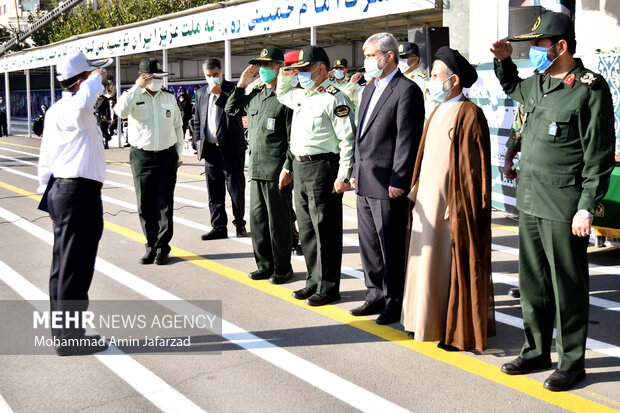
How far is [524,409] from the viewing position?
3.68m

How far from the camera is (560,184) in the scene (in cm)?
388

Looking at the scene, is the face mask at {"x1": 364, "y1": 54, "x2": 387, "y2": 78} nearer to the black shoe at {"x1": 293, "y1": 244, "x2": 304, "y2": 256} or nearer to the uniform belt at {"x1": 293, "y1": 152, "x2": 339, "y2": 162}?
the uniform belt at {"x1": 293, "y1": 152, "x2": 339, "y2": 162}

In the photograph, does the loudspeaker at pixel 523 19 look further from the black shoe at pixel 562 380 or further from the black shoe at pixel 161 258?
the black shoe at pixel 562 380

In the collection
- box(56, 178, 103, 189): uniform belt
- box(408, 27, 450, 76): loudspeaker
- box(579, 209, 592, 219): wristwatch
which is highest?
box(408, 27, 450, 76): loudspeaker

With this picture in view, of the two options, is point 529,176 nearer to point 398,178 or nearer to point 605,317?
point 398,178

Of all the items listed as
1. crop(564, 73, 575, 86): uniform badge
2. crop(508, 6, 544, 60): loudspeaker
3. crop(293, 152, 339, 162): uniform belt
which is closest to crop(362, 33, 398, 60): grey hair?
crop(293, 152, 339, 162): uniform belt

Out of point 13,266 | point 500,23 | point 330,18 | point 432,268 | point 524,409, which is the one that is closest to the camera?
point 524,409

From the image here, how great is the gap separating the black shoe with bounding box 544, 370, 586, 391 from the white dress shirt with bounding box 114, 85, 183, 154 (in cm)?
482

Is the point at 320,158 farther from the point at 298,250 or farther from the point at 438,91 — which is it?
the point at 298,250

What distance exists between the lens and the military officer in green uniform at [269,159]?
6242 millimetres

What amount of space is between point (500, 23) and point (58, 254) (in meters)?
10.2

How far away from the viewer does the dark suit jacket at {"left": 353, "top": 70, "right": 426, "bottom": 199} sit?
4922 mm

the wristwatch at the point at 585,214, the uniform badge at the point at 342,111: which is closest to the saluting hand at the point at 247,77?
the uniform badge at the point at 342,111

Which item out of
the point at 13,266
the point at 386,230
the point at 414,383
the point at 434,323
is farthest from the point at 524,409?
the point at 13,266
